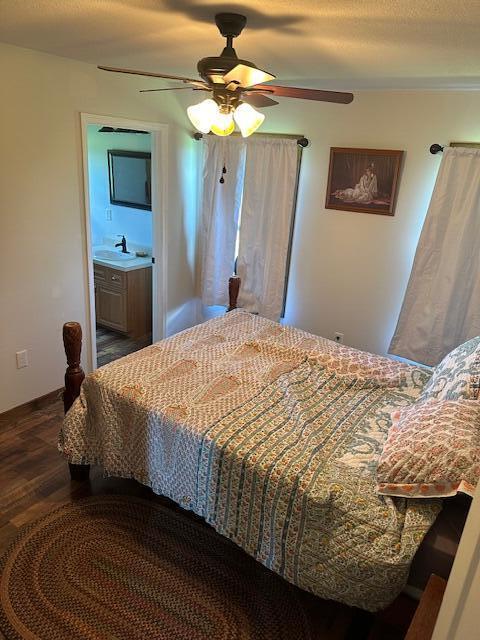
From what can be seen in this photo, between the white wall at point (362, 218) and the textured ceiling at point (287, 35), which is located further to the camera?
the white wall at point (362, 218)

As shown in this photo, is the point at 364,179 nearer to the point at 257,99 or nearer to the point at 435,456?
the point at 257,99

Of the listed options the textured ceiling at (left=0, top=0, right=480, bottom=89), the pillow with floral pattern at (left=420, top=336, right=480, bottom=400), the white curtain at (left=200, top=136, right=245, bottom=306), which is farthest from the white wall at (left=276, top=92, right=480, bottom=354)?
the pillow with floral pattern at (left=420, top=336, right=480, bottom=400)

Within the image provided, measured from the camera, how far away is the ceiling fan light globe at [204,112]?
197cm

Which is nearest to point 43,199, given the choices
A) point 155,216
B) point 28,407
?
point 155,216

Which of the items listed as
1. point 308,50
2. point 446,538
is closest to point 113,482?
point 446,538

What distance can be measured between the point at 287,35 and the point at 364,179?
158cm

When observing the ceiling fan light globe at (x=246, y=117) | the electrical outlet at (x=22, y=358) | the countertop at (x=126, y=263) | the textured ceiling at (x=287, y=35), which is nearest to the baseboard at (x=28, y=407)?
the electrical outlet at (x=22, y=358)

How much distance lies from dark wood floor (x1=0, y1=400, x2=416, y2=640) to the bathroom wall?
2.12m

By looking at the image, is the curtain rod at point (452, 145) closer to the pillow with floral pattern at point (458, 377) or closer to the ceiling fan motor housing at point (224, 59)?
the pillow with floral pattern at point (458, 377)

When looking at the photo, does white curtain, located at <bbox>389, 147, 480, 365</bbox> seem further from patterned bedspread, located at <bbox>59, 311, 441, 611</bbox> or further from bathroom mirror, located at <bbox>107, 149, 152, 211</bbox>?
bathroom mirror, located at <bbox>107, 149, 152, 211</bbox>

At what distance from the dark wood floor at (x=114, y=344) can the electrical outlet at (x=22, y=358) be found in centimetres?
99

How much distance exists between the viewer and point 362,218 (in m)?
3.52

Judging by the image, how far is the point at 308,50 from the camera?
228 cm

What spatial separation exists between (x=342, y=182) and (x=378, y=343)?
52.0 inches
